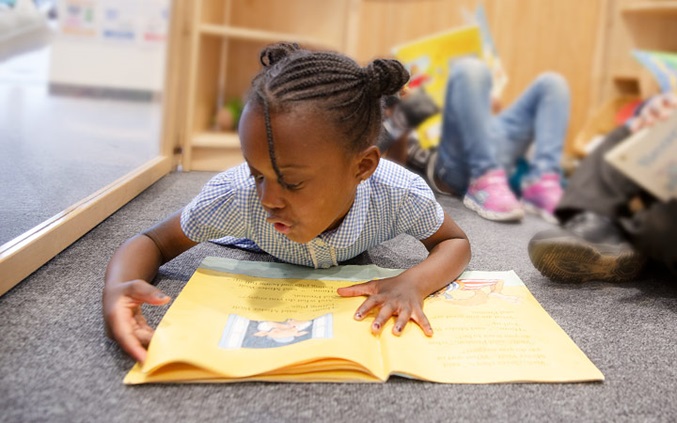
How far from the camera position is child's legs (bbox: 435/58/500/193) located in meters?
1.33

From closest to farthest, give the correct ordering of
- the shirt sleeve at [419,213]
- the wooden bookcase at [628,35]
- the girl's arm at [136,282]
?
1. the girl's arm at [136,282]
2. the shirt sleeve at [419,213]
3. the wooden bookcase at [628,35]

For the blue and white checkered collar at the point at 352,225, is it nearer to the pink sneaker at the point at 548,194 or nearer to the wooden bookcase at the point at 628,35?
the pink sneaker at the point at 548,194

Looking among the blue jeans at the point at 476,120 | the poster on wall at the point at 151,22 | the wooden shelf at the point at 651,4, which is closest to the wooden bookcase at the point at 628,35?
the wooden shelf at the point at 651,4

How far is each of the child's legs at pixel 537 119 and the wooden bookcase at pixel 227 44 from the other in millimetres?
489

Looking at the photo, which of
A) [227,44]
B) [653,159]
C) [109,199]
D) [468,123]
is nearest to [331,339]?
[653,159]

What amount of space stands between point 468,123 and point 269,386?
3.25 feet

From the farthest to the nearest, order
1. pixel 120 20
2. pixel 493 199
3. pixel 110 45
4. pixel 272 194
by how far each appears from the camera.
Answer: pixel 110 45 < pixel 120 20 < pixel 493 199 < pixel 272 194

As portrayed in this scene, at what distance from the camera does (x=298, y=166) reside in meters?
0.57

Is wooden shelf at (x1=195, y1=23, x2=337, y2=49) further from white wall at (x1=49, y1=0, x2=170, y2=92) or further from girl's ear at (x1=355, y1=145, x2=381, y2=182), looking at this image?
girl's ear at (x1=355, y1=145, x2=381, y2=182)

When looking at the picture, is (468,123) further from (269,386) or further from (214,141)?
(269,386)

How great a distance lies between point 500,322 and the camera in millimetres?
619

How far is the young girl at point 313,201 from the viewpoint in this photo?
1.84 feet

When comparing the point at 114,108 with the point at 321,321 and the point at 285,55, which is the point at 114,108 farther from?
the point at 321,321

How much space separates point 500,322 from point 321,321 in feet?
0.63
